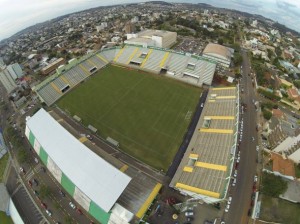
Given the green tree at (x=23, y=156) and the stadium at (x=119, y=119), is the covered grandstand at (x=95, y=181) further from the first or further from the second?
the green tree at (x=23, y=156)

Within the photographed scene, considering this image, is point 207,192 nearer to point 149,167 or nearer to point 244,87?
point 149,167

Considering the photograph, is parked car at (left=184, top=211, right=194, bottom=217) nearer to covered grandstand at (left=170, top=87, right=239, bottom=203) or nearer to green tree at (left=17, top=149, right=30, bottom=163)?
covered grandstand at (left=170, top=87, right=239, bottom=203)

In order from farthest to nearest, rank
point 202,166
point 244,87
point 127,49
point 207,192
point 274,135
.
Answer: point 127,49, point 244,87, point 274,135, point 202,166, point 207,192

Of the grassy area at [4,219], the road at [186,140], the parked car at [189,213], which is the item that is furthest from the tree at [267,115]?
the grassy area at [4,219]

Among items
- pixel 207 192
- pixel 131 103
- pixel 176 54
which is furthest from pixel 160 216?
pixel 176 54

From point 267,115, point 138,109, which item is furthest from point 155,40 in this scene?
point 267,115
